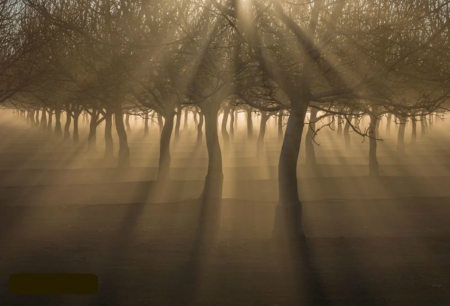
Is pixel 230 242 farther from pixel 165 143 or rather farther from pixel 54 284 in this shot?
pixel 165 143

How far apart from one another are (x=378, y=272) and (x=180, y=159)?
3009 centimetres

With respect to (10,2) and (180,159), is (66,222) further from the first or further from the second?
(180,159)

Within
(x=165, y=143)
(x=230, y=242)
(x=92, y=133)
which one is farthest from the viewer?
(x=92, y=133)

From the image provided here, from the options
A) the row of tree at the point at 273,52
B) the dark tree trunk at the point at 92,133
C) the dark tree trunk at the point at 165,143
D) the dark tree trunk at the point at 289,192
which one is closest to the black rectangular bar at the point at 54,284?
the row of tree at the point at 273,52

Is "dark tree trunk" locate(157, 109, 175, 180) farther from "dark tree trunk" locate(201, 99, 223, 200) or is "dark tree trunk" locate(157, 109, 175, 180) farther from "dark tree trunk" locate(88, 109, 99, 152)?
"dark tree trunk" locate(88, 109, 99, 152)

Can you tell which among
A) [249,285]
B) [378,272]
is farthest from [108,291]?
[378,272]

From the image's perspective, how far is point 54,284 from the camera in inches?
313

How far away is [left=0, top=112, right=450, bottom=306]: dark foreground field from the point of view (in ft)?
33.7

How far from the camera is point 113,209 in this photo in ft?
63.3

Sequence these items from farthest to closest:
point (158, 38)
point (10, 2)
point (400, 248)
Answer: point (10, 2) < point (158, 38) < point (400, 248)

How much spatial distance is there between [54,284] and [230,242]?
6930 millimetres

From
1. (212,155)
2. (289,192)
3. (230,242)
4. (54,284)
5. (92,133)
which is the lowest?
(230,242)

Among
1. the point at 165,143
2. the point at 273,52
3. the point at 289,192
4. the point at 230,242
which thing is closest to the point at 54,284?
the point at 230,242

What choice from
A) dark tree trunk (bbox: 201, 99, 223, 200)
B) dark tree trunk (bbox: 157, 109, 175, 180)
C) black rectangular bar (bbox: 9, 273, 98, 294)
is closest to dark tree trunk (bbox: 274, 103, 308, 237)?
dark tree trunk (bbox: 201, 99, 223, 200)
